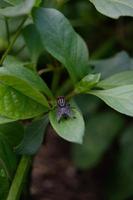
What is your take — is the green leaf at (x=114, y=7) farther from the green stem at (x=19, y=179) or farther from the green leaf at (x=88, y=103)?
the green leaf at (x=88, y=103)

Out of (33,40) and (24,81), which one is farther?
(33,40)

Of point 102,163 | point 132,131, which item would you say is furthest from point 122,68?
point 102,163

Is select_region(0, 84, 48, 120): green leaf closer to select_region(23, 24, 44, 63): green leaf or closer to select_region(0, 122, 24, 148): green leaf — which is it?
select_region(0, 122, 24, 148): green leaf

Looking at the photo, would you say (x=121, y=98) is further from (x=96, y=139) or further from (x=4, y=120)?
(x=96, y=139)

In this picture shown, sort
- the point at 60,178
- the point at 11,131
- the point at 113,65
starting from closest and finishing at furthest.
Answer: the point at 11,131 → the point at 113,65 → the point at 60,178

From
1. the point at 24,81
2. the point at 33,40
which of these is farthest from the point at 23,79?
the point at 33,40

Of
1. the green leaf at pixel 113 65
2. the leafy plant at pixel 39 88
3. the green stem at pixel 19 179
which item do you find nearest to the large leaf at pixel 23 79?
the leafy plant at pixel 39 88

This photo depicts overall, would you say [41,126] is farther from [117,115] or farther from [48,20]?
[117,115]
